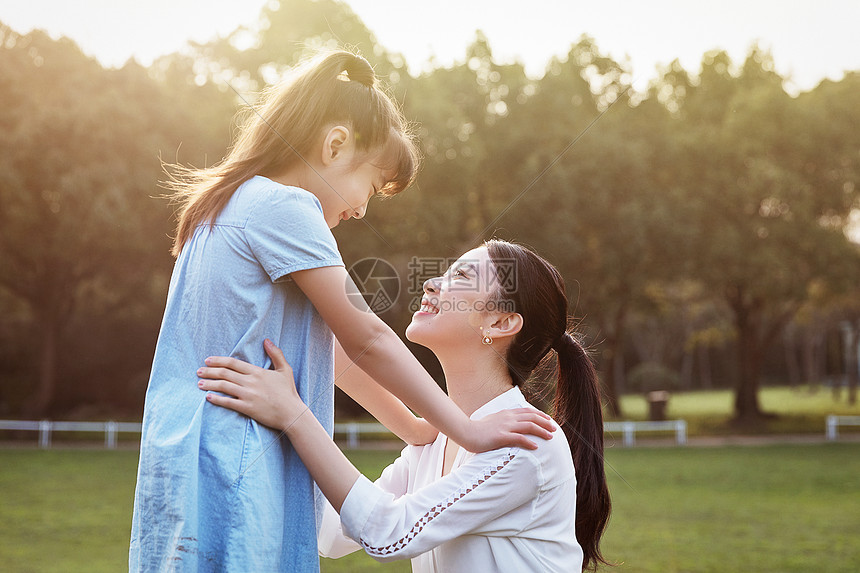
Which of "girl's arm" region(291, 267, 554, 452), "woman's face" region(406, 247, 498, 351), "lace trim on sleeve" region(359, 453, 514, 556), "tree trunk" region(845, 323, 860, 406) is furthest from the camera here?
"tree trunk" region(845, 323, 860, 406)

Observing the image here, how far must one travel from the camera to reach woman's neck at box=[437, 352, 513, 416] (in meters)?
2.50

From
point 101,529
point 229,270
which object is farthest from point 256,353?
point 101,529

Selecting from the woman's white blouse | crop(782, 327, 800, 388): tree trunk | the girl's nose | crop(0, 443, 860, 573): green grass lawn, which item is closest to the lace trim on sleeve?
the woman's white blouse

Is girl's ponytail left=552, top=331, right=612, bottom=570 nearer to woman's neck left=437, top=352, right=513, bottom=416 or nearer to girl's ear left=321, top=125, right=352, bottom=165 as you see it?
woman's neck left=437, top=352, right=513, bottom=416

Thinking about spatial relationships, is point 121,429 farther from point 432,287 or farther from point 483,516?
point 483,516

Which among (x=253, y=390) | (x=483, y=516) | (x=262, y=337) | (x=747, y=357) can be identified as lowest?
(x=747, y=357)

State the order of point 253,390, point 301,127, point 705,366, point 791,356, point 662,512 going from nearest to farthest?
point 253,390, point 301,127, point 662,512, point 791,356, point 705,366

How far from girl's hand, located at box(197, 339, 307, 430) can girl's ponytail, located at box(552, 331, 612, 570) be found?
3.48 feet

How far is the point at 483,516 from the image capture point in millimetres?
2064

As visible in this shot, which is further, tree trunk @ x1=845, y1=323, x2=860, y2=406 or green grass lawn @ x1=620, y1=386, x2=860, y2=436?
tree trunk @ x1=845, y1=323, x2=860, y2=406

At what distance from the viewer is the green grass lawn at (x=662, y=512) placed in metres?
7.09

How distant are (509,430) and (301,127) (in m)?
0.95

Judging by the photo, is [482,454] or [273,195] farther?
[482,454]

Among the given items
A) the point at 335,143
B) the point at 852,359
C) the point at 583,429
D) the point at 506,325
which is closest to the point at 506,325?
the point at 506,325
